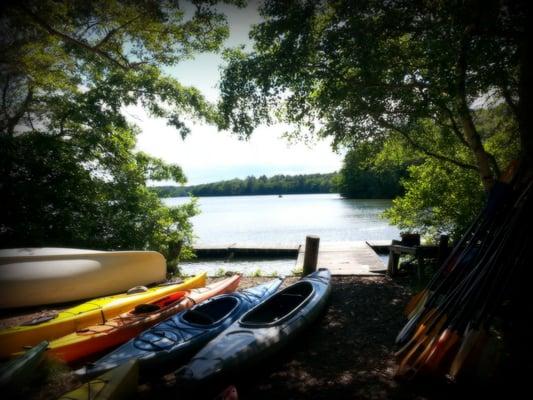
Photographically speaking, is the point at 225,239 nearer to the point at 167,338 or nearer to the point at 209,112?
the point at 209,112

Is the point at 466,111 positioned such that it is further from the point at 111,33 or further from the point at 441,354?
the point at 111,33

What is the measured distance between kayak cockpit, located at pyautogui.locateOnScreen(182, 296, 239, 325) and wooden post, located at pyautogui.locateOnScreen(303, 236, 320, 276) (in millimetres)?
4085

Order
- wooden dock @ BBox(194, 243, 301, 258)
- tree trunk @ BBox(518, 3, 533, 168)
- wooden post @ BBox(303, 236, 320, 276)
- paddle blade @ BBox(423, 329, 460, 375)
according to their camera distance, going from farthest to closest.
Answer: wooden dock @ BBox(194, 243, 301, 258) < wooden post @ BBox(303, 236, 320, 276) < tree trunk @ BBox(518, 3, 533, 168) < paddle blade @ BBox(423, 329, 460, 375)

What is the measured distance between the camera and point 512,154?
8.70 meters

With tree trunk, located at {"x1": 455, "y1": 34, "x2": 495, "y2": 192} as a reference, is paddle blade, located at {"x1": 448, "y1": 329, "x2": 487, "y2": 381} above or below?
below

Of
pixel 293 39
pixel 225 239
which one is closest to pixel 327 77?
pixel 293 39

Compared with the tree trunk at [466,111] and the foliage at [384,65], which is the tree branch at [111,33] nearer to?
the foliage at [384,65]

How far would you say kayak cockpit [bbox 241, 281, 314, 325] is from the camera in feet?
17.5

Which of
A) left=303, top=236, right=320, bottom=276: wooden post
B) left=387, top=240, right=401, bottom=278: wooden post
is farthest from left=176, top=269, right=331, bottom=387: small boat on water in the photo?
left=387, top=240, right=401, bottom=278: wooden post

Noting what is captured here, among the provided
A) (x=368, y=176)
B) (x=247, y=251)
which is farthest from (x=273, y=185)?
(x=247, y=251)

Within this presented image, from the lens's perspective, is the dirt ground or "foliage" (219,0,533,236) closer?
the dirt ground

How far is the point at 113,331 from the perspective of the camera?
4.91 m

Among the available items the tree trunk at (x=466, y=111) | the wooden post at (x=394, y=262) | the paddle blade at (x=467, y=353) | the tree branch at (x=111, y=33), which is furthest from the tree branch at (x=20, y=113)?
the paddle blade at (x=467, y=353)

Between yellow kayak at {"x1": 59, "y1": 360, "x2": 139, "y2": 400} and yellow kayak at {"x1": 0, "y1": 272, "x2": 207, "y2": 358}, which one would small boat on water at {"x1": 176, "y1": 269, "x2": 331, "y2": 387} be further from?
yellow kayak at {"x1": 0, "y1": 272, "x2": 207, "y2": 358}
